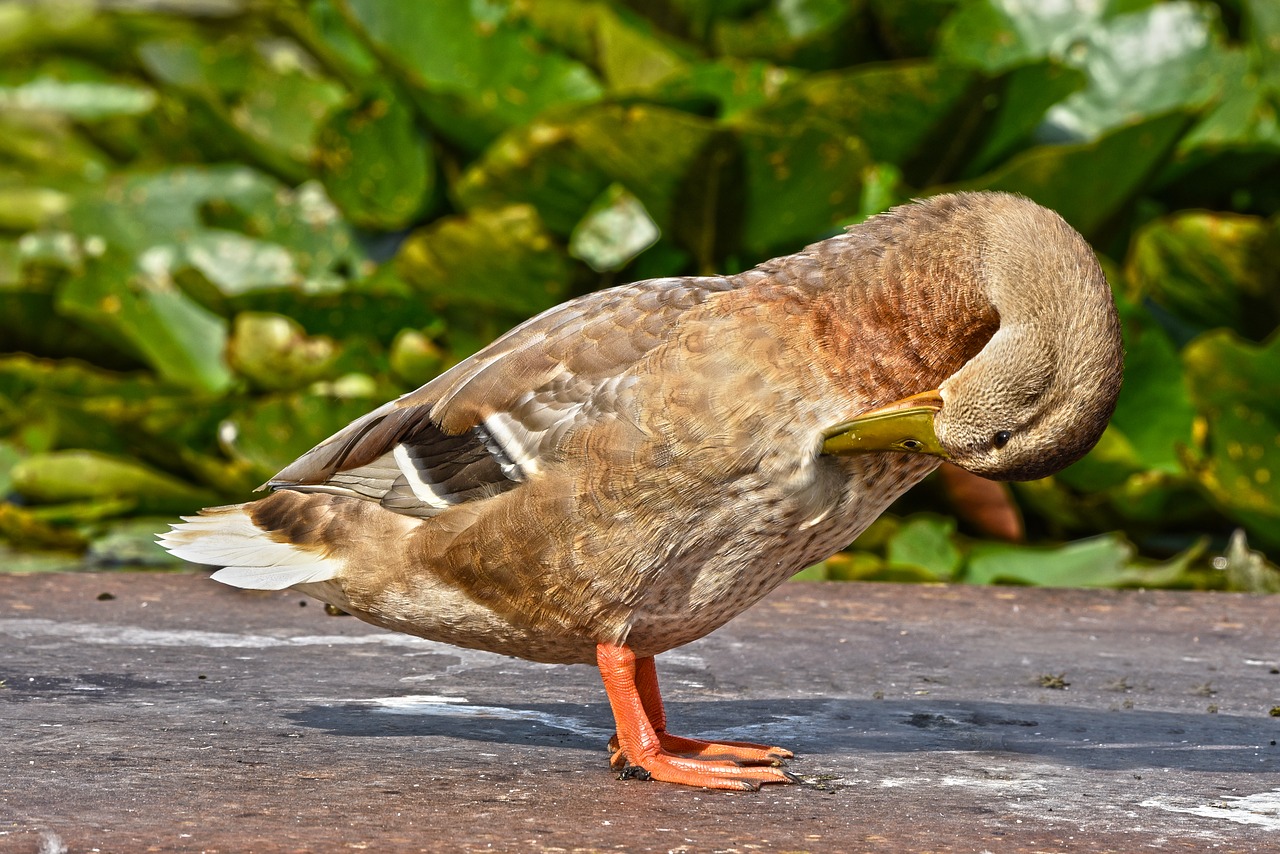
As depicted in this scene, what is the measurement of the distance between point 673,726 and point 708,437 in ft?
3.18

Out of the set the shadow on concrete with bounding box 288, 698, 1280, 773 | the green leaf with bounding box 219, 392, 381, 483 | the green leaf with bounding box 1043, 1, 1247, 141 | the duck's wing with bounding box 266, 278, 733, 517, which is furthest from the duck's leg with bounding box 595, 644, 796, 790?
the green leaf with bounding box 1043, 1, 1247, 141

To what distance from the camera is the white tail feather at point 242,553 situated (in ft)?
11.0

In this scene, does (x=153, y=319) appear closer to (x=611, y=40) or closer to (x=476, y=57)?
(x=476, y=57)

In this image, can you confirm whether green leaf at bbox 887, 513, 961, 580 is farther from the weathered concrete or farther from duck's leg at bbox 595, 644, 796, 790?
duck's leg at bbox 595, 644, 796, 790

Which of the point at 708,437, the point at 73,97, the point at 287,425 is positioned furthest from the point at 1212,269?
the point at 73,97

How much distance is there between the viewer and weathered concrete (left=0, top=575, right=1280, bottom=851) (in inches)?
111

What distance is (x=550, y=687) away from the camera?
3965mm

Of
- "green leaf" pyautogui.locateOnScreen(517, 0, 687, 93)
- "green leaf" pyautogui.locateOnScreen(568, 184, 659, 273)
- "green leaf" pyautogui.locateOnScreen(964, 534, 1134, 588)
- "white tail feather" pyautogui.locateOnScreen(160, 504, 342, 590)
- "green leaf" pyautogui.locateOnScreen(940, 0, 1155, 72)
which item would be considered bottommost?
"green leaf" pyautogui.locateOnScreen(964, 534, 1134, 588)

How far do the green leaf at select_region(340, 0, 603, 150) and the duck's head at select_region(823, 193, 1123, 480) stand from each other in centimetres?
400

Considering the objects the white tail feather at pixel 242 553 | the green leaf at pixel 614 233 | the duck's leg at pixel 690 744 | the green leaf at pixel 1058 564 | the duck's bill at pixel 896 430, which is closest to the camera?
the duck's bill at pixel 896 430

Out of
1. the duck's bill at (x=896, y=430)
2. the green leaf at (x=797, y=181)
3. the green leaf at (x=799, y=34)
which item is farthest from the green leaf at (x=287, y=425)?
the duck's bill at (x=896, y=430)

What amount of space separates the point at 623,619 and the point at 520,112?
3.95m

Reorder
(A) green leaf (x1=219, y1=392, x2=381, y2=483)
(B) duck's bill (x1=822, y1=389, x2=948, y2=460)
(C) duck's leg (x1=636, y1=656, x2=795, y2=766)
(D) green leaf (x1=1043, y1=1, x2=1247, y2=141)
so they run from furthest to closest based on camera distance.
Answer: (D) green leaf (x1=1043, y1=1, x2=1247, y2=141)
(A) green leaf (x1=219, y1=392, x2=381, y2=483)
(C) duck's leg (x1=636, y1=656, x2=795, y2=766)
(B) duck's bill (x1=822, y1=389, x2=948, y2=460)

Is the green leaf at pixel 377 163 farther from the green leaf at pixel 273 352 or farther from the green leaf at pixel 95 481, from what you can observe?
the green leaf at pixel 95 481
